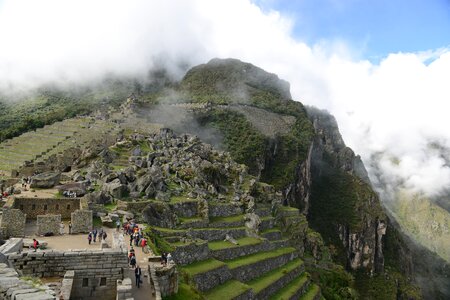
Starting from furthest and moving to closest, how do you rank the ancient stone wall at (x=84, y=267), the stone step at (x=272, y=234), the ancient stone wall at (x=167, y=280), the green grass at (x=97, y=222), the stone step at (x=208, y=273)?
the stone step at (x=272, y=234), the stone step at (x=208, y=273), the green grass at (x=97, y=222), the ancient stone wall at (x=167, y=280), the ancient stone wall at (x=84, y=267)

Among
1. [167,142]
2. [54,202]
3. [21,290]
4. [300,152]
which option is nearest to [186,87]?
[300,152]

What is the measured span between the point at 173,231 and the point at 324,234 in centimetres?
7861

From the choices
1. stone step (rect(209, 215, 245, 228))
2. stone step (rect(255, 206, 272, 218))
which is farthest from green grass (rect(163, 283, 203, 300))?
stone step (rect(255, 206, 272, 218))

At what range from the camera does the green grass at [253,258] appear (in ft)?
88.2

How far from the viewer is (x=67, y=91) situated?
10538 centimetres

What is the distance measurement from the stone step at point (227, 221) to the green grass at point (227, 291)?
18.3 feet

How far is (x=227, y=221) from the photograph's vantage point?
31172 mm

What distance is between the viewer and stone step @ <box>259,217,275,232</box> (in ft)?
116

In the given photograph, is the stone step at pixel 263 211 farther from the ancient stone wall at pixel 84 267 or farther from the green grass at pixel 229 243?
the ancient stone wall at pixel 84 267

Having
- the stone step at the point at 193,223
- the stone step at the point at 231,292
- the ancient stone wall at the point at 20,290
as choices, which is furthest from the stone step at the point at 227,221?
the ancient stone wall at the point at 20,290

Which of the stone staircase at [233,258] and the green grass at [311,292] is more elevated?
the stone staircase at [233,258]

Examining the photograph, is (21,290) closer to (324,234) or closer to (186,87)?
(324,234)

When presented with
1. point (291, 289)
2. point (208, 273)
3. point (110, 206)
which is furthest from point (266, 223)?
point (110, 206)

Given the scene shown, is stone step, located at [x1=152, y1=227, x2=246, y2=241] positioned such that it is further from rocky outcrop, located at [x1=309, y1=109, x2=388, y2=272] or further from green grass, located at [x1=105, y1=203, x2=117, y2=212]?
rocky outcrop, located at [x1=309, y1=109, x2=388, y2=272]
